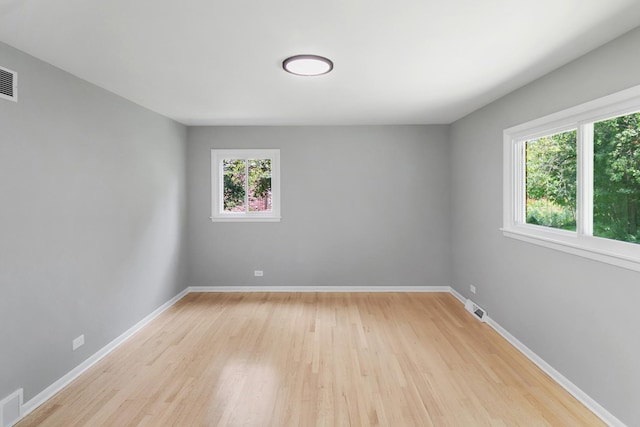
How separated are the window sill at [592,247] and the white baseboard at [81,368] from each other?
12.9ft

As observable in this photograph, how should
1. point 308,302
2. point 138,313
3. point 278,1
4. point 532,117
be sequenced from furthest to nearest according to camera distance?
point 308,302, point 138,313, point 532,117, point 278,1

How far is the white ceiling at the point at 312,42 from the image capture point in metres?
1.89

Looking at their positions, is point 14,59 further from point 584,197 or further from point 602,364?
point 602,364

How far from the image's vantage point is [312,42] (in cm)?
233

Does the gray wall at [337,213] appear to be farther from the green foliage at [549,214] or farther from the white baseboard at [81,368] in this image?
the green foliage at [549,214]

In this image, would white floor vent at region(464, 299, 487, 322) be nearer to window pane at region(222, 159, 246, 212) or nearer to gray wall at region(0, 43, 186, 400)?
window pane at region(222, 159, 246, 212)

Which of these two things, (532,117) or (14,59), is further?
→ (532,117)

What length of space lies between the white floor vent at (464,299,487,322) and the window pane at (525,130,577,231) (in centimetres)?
120

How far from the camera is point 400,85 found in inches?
129

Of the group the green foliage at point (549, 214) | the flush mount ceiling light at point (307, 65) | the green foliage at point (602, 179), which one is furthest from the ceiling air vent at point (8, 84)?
the green foliage at point (549, 214)

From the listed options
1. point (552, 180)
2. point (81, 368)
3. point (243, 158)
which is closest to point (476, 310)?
point (552, 180)

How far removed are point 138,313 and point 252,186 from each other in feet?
7.62

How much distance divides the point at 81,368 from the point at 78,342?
0.71ft

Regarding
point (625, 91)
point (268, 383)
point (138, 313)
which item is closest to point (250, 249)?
point (138, 313)
